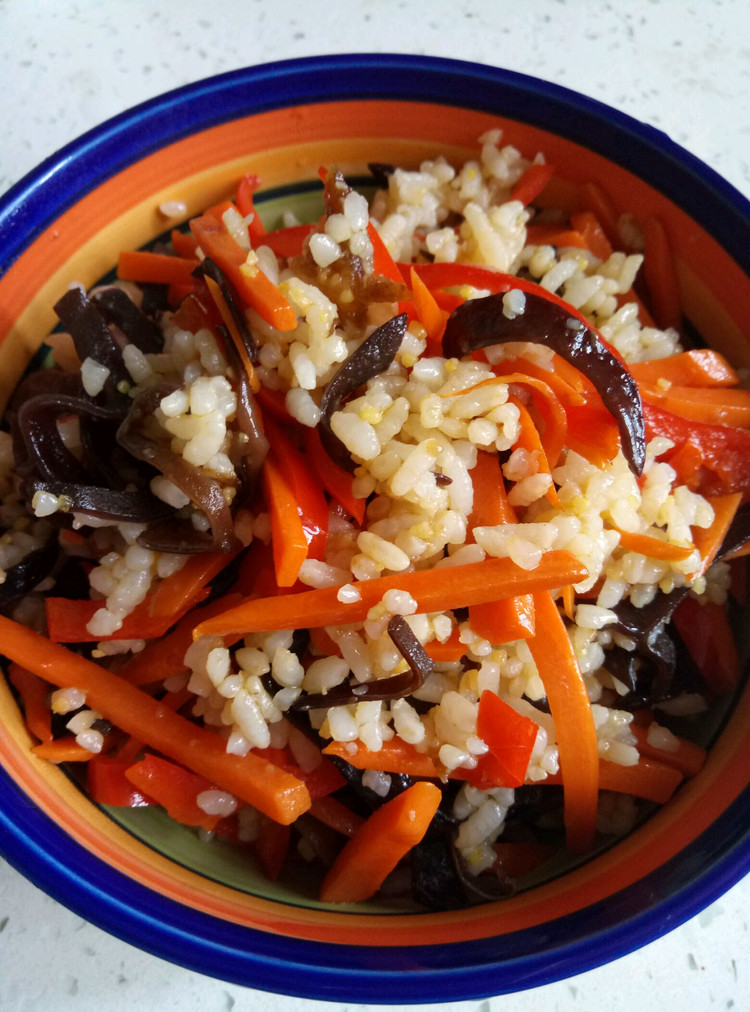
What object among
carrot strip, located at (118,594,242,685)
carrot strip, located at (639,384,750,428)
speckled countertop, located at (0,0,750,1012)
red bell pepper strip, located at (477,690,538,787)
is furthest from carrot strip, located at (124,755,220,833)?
speckled countertop, located at (0,0,750,1012)

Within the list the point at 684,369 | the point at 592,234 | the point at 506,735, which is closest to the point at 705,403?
the point at 684,369

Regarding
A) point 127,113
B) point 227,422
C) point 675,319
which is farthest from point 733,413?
point 127,113

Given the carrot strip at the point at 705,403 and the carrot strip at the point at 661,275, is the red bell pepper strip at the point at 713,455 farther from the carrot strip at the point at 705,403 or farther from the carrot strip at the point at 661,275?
the carrot strip at the point at 661,275

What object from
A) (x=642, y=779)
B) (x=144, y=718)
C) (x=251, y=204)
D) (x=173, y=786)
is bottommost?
(x=642, y=779)

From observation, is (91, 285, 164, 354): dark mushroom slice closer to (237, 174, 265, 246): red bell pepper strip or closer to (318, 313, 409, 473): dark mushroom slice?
(237, 174, 265, 246): red bell pepper strip

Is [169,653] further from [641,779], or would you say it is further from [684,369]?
[684,369]

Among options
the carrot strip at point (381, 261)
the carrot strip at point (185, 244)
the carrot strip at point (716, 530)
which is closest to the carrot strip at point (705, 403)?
the carrot strip at point (716, 530)
